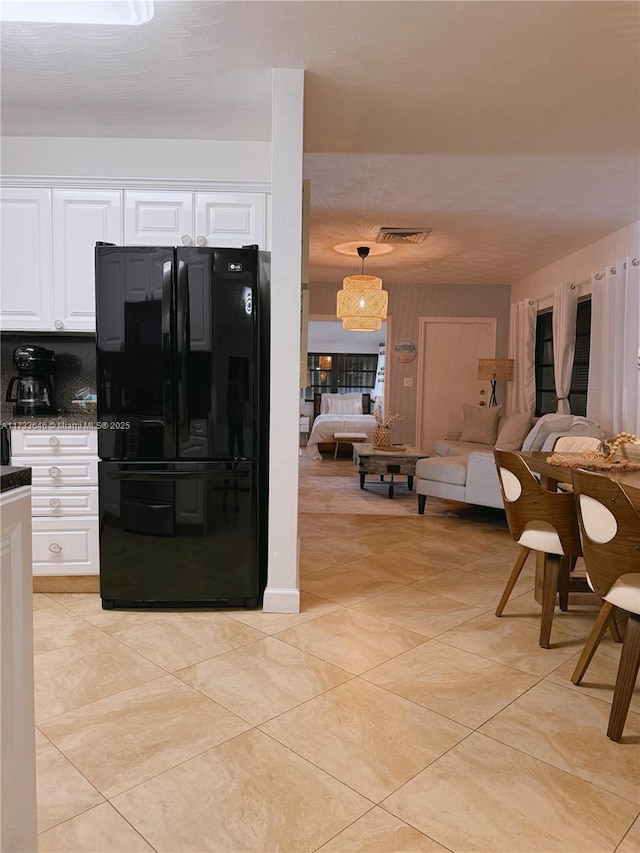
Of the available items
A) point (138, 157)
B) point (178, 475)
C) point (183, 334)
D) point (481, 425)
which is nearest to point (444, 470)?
point (481, 425)

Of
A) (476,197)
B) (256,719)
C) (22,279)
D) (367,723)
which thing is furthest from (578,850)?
(476,197)

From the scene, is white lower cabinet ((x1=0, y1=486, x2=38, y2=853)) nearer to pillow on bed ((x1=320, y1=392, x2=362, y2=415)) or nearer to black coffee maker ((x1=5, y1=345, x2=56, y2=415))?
black coffee maker ((x1=5, y1=345, x2=56, y2=415))

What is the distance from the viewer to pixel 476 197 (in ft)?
14.8

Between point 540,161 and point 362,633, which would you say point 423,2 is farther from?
point 362,633

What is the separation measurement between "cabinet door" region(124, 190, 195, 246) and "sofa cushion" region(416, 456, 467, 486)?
3.08m

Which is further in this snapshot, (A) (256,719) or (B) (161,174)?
(B) (161,174)

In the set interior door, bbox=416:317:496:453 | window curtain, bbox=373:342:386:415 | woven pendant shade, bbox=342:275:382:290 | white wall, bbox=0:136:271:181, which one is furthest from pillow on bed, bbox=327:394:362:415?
white wall, bbox=0:136:271:181

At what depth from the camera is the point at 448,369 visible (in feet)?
26.6

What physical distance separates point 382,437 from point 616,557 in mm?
4441

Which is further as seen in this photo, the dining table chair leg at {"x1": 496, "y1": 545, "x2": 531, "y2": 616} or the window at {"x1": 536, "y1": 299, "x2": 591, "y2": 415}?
the window at {"x1": 536, "y1": 299, "x2": 591, "y2": 415}

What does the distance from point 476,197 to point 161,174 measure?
2.40 m

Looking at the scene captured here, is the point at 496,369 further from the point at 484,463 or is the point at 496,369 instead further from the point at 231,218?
the point at 231,218

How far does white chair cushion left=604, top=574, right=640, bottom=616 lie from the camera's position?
76.0 inches

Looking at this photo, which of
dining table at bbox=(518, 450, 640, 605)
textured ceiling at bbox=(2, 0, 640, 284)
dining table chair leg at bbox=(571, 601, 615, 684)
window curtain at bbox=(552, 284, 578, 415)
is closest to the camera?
dining table at bbox=(518, 450, 640, 605)
